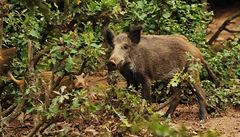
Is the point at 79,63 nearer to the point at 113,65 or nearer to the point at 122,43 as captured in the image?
the point at 113,65

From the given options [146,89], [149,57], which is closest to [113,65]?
[146,89]

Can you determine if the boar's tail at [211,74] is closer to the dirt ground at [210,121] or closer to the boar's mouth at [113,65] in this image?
the dirt ground at [210,121]

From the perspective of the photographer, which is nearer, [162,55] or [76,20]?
[76,20]

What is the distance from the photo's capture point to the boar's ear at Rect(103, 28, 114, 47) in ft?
20.4

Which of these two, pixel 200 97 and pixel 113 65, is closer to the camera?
pixel 113 65

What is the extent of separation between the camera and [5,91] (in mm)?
5867

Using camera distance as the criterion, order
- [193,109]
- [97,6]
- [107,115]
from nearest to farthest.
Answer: [107,115] → [97,6] → [193,109]

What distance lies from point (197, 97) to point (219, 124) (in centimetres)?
63

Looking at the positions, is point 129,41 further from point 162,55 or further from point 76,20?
point 76,20

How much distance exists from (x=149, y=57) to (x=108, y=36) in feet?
2.03

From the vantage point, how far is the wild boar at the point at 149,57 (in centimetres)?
639

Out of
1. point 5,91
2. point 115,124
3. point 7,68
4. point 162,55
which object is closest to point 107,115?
point 115,124

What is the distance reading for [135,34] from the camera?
21.1 ft

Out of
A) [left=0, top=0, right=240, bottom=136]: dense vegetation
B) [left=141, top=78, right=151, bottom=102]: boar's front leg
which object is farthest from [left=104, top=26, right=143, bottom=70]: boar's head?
[left=141, top=78, right=151, bottom=102]: boar's front leg
